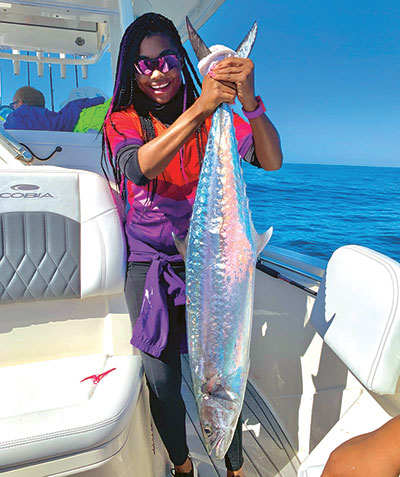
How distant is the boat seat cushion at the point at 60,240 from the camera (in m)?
1.78

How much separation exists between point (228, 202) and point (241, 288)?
231 mm

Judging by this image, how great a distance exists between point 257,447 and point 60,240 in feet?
4.40

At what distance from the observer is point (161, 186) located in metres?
1.39

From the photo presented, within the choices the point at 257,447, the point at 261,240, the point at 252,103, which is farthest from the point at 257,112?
the point at 257,447

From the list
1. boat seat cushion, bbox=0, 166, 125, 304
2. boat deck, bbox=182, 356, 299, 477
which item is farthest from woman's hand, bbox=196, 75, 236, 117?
boat deck, bbox=182, 356, 299, 477

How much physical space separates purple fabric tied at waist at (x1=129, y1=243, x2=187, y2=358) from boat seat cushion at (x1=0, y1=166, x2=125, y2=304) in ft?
1.52

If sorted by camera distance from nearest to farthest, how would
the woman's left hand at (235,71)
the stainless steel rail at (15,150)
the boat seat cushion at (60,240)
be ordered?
the woman's left hand at (235,71) → the boat seat cushion at (60,240) → the stainless steel rail at (15,150)

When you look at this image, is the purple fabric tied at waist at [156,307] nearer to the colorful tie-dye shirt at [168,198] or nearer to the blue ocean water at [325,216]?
the colorful tie-dye shirt at [168,198]

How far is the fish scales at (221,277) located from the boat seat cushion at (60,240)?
32.2 inches

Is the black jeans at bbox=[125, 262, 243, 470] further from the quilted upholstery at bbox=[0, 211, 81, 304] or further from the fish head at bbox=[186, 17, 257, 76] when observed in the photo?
the fish head at bbox=[186, 17, 257, 76]

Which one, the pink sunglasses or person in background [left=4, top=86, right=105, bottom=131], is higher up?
the pink sunglasses

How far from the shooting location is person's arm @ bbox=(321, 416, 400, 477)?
800 mm

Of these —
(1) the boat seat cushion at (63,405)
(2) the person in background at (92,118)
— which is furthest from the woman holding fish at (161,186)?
(2) the person in background at (92,118)

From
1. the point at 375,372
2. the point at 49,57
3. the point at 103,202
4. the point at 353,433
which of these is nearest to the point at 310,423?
the point at 353,433
